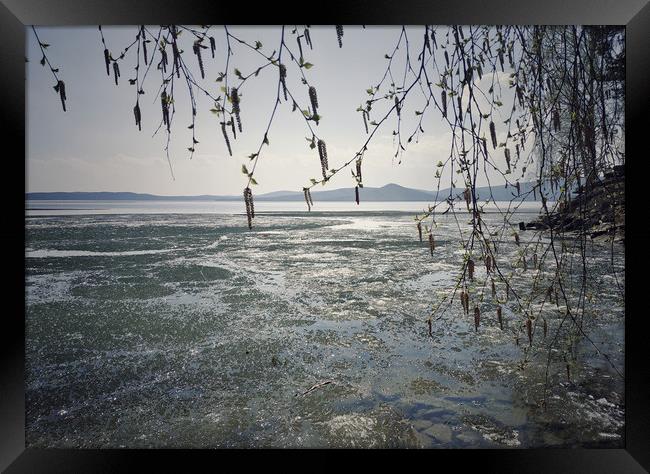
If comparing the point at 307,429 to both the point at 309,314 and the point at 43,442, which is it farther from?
the point at 309,314

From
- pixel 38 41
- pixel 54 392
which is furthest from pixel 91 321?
pixel 38 41

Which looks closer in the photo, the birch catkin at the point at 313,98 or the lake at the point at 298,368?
the birch catkin at the point at 313,98

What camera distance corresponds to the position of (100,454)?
1.51m

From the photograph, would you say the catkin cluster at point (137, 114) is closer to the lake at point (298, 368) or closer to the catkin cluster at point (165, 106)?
the catkin cluster at point (165, 106)

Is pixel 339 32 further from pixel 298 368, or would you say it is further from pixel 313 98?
pixel 298 368

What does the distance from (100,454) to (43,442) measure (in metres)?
1.07

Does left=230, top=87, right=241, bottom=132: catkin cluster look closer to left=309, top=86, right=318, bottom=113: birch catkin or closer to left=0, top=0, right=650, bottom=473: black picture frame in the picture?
left=309, top=86, right=318, bottom=113: birch catkin

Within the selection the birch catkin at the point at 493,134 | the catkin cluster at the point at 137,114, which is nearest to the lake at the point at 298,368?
the birch catkin at the point at 493,134

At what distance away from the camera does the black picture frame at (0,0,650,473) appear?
1407mm

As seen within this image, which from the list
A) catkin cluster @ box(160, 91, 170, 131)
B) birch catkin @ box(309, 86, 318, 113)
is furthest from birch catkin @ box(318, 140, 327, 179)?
catkin cluster @ box(160, 91, 170, 131)
